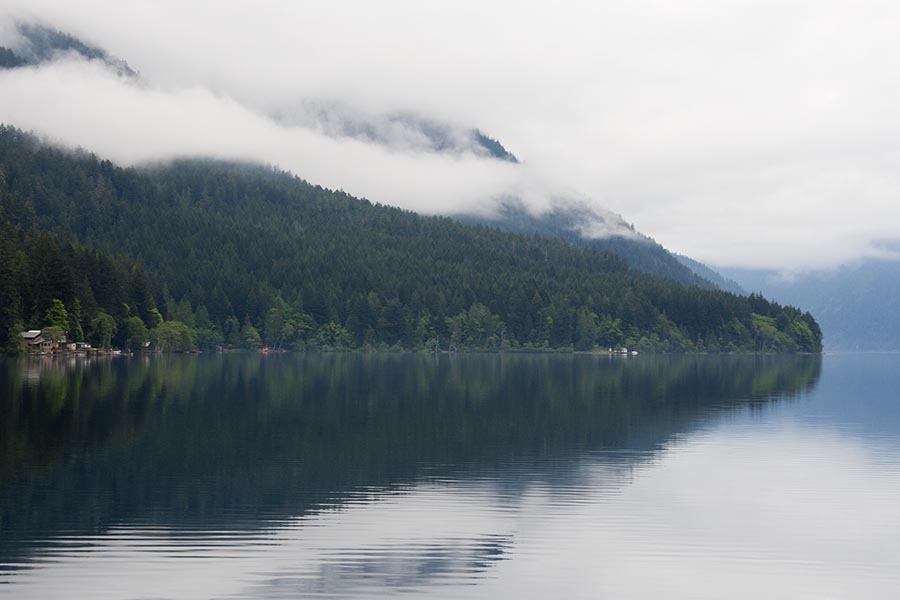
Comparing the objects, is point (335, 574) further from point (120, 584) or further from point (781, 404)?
point (781, 404)

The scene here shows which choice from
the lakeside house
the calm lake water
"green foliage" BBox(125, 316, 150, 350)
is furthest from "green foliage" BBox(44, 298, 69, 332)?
the calm lake water

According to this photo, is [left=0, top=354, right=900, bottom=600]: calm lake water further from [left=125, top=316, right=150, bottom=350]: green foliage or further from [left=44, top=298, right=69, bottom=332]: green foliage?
[left=125, top=316, right=150, bottom=350]: green foliage

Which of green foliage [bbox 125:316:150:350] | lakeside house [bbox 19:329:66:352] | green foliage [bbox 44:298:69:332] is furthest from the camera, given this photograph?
green foliage [bbox 125:316:150:350]

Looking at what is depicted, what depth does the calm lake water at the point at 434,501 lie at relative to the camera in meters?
31.1

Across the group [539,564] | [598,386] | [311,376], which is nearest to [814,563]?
[539,564]

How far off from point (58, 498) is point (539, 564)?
1926cm

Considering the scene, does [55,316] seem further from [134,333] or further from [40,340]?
[134,333]

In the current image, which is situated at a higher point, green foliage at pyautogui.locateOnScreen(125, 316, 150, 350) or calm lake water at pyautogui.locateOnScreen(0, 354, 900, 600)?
green foliage at pyautogui.locateOnScreen(125, 316, 150, 350)

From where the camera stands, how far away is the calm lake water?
31.1m

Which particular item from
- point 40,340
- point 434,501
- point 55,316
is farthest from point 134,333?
point 434,501

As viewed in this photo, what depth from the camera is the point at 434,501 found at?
139 feet

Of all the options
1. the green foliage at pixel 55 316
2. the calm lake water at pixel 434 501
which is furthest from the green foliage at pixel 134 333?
the calm lake water at pixel 434 501

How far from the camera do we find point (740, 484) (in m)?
49.5

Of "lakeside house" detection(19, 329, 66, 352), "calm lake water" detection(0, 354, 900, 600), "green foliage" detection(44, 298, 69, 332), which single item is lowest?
"calm lake water" detection(0, 354, 900, 600)
